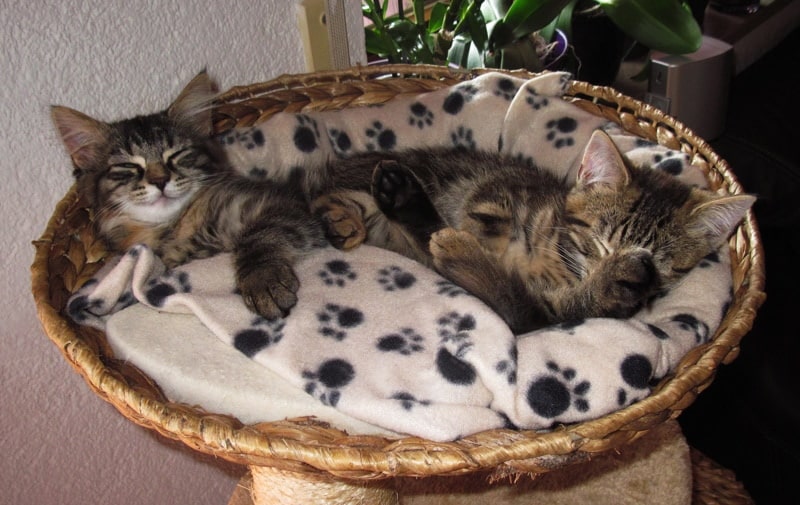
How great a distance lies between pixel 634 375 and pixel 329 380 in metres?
0.42

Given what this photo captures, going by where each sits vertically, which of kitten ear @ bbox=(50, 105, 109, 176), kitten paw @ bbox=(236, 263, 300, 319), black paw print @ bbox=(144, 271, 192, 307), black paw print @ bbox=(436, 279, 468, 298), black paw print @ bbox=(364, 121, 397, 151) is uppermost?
kitten ear @ bbox=(50, 105, 109, 176)

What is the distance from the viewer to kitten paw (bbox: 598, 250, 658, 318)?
3.31ft

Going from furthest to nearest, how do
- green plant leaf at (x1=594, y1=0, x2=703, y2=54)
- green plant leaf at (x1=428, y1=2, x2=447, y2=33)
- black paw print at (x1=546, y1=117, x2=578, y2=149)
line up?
green plant leaf at (x1=428, y1=2, x2=447, y2=33) < green plant leaf at (x1=594, y1=0, x2=703, y2=54) < black paw print at (x1=546, y1=117, x2=578, y2=149)

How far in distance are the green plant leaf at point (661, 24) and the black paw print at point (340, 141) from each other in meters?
0.80

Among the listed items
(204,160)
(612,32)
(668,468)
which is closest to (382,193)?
(204,160)

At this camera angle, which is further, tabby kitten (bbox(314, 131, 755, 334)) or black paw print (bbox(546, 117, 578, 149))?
black paw print (bbox(546, 117, 578, 149))

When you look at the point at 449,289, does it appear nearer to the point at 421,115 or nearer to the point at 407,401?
the point at 407,401

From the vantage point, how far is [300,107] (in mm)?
1534

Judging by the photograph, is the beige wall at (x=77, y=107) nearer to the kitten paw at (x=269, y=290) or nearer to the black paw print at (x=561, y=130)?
the kitten paw at (x=269, y=290)

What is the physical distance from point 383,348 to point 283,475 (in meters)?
0.27

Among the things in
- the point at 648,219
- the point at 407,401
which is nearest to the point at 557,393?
the point at 407,401

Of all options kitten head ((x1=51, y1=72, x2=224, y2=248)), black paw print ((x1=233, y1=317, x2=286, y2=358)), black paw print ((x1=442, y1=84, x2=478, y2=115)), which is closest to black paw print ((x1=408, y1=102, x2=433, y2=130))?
black paw print ((x1=442, y1=84, x2=478, y2=115))

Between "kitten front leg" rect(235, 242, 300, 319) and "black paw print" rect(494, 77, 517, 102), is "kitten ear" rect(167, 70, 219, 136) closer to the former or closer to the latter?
"kitten front leg" rect(235, 242, 300, 319)

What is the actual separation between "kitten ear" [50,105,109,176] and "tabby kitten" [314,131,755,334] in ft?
1.43
